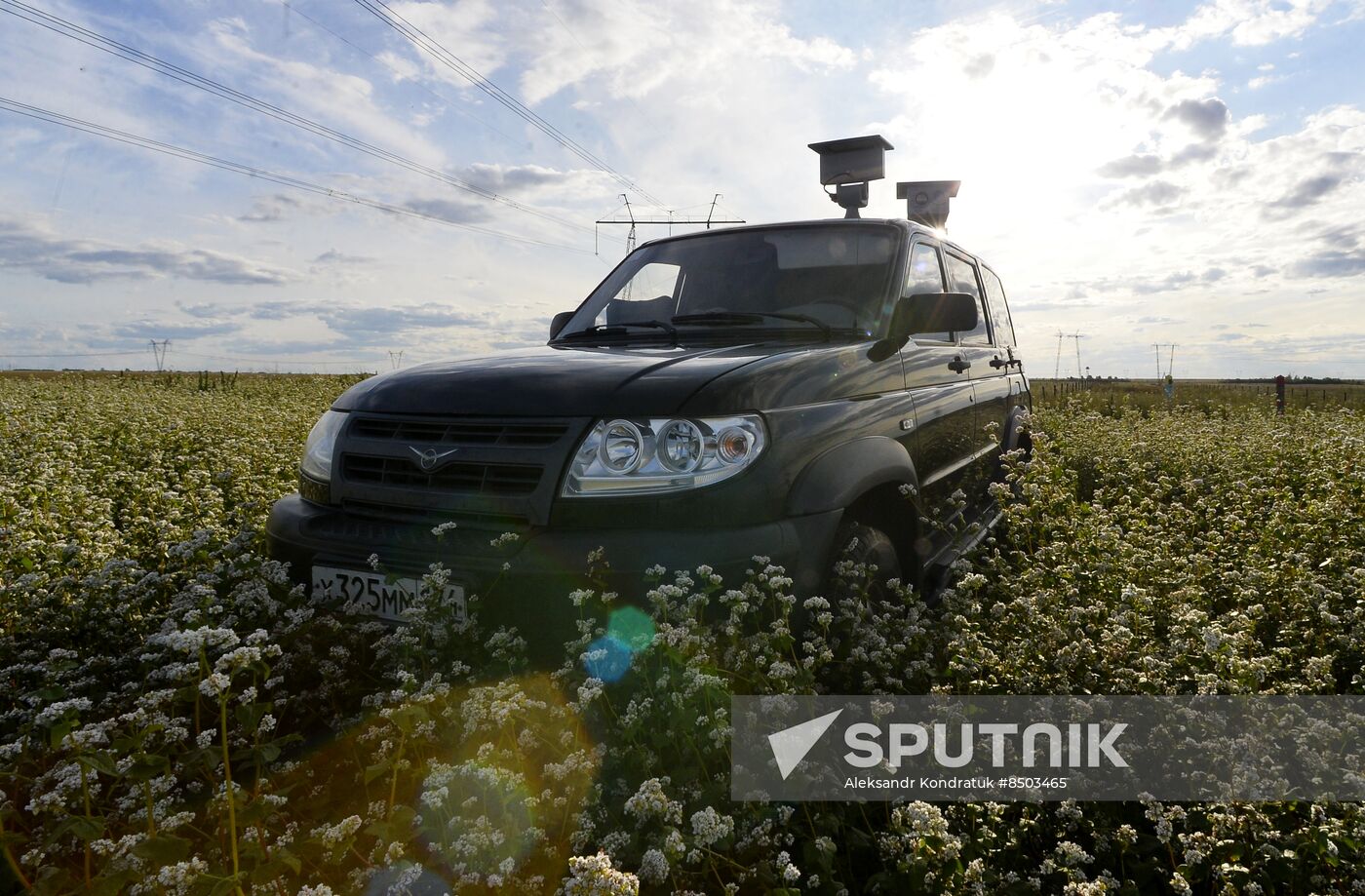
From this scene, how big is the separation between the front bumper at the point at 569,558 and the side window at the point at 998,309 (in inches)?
157

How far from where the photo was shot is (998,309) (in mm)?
6438

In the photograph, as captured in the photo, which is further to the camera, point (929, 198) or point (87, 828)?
point (929, 198)

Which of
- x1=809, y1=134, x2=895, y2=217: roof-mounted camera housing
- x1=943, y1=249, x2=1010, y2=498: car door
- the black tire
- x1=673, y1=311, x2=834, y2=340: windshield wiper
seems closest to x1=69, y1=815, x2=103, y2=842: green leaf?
the black tire

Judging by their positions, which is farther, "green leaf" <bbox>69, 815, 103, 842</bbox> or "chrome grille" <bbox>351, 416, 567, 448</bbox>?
"chrome grille" <bbox>351, 416, 567, 448</bbox>

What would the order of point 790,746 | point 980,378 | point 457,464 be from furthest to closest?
1. point 980,378
2. point 457,464
3. point 790,746

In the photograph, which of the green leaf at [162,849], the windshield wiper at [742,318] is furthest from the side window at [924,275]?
the green leaf at [162,849]

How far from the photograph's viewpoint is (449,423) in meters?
2.89

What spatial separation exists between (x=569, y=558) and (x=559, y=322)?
245 cm

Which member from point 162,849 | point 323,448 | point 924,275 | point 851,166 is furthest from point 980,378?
point 851,166

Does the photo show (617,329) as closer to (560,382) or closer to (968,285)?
(560,382)

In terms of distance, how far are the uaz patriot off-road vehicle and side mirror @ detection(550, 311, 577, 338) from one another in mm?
441

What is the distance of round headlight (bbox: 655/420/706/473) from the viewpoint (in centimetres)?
258

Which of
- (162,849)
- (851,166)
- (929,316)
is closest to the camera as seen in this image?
(162,849)

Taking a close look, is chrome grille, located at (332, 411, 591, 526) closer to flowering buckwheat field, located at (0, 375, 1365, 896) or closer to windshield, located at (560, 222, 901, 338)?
flowering buckwheat field, located at (0, 375, 1365, 896)
